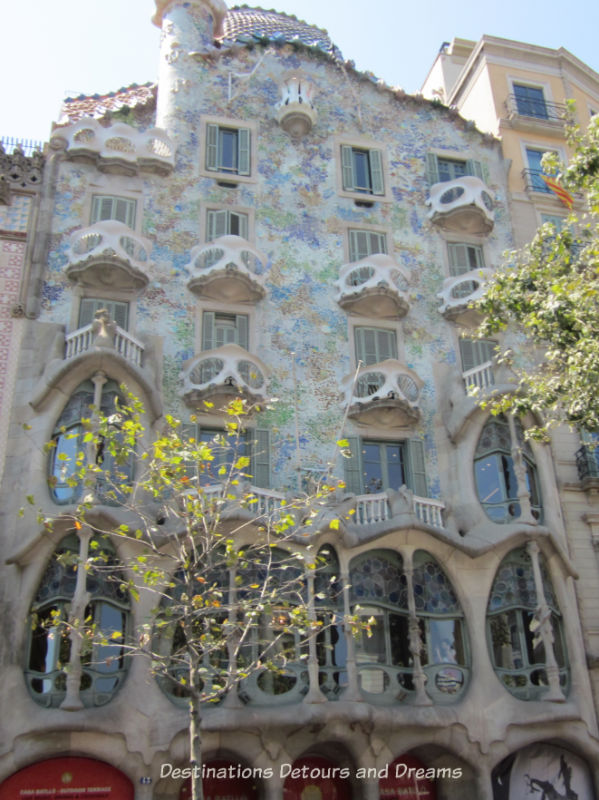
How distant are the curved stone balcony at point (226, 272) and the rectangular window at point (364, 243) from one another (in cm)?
289

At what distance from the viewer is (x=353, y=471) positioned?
1888 centimetres

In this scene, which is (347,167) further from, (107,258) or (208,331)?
(107,258)

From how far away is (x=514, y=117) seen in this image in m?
25.3

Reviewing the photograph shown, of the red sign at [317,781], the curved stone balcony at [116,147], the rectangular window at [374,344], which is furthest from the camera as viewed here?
the curved stone balcony at [116,147]

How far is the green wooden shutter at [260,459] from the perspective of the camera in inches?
721

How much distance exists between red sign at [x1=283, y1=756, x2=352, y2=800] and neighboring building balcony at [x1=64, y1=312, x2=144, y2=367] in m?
8.68

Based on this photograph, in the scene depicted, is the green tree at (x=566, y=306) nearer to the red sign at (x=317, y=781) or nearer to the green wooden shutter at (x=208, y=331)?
the green wooden shutter at (x=208, y=331)

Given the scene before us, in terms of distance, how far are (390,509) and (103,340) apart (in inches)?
271

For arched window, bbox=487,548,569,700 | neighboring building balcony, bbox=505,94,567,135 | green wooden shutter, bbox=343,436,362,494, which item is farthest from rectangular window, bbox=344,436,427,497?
neighboring building balcony, bbox=505,94,567,135

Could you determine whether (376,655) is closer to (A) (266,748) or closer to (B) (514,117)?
(A) (266,748)

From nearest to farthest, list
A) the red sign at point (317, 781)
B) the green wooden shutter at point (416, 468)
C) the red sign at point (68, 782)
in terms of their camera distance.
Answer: the red sign at point (68, 782), the red sign at point (317, 781), the green wooden shutter at point (416, 468)

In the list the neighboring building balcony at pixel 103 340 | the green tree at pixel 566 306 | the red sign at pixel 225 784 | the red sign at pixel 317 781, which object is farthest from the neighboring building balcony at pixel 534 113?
the red sign at pixel 225 784

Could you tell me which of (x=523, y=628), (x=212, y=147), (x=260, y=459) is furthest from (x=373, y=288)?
(x=523, y=628)

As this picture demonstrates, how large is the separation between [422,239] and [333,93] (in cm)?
545
